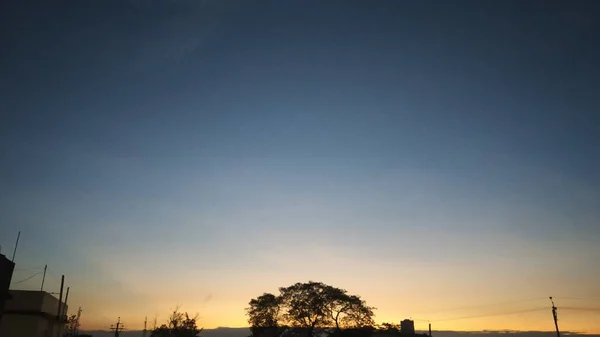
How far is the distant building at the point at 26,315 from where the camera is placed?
43044 millimetres

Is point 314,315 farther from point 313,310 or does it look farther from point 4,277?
point 4,277

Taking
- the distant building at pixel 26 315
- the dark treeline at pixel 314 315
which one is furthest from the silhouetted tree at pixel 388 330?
the distant building at pixel 26 315

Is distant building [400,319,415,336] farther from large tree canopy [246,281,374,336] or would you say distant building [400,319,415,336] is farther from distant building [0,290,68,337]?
distant building [0,290,68,337]

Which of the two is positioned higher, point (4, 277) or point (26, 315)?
point (4, 277)

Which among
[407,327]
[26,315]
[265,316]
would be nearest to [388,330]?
[407,327]

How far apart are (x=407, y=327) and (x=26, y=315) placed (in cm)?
5237

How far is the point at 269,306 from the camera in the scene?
66.0 meters

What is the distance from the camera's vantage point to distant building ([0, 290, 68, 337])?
43.0m

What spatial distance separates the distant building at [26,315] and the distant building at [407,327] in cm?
4862

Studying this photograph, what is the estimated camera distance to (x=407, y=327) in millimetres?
64812

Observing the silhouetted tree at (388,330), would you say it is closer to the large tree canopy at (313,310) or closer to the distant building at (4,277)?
the large tree canopy at (313,310)

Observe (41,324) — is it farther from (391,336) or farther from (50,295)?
(391,336)

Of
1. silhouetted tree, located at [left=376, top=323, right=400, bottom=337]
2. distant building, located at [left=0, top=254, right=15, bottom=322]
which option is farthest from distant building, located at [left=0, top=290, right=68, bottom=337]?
silhouetted tree, located at [left=376, top=323, right=400, bottom=337]

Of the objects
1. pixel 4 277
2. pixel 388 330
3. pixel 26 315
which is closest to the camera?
pixel 4 277
